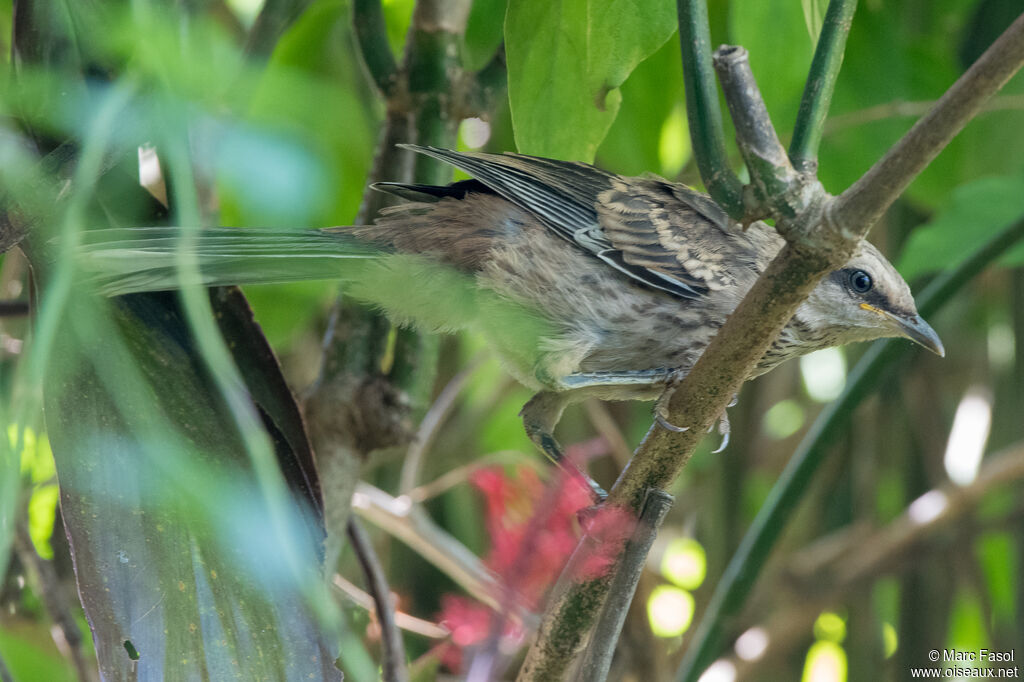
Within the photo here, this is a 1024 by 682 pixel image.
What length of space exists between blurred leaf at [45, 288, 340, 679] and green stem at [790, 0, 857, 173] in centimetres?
76

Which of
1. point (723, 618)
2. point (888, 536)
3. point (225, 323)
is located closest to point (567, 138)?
point (225, 323)

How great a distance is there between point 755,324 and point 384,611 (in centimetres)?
110

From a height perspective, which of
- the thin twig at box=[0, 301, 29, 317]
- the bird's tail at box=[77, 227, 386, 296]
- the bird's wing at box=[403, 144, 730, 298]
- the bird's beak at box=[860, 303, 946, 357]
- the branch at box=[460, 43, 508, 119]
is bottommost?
the bird's beak at box=[860, 303, 946, 357]

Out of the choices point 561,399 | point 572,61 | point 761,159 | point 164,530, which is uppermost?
point 572,61

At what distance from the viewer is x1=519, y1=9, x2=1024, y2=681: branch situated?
3.13ft

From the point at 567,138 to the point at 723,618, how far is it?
3.90ft

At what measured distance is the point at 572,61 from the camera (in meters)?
1.59

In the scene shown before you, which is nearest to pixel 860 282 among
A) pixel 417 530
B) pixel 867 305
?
pixel 867 305

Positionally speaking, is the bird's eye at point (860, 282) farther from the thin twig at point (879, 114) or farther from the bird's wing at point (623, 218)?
the thin twig at point (879, 114)

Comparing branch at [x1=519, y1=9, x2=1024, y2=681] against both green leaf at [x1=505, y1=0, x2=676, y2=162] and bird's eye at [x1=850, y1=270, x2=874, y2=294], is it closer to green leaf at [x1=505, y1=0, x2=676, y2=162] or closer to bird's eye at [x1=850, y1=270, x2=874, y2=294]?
green leaf at [x1=505, y1=0, x2=676, y2=162]

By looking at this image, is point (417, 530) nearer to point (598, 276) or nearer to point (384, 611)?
point (384, 611)

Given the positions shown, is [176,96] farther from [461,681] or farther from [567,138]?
[461,681]

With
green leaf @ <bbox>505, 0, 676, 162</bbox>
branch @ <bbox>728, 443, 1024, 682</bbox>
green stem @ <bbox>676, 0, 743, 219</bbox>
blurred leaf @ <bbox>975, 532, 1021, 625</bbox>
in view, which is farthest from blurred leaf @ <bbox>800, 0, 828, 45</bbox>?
blurred leaf @ <bbox>975, 532, 1021, 625</bbox>

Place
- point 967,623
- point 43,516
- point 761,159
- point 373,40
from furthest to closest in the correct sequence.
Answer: point 967,623 → point 43,516 → point 373,40 → point 761,159
